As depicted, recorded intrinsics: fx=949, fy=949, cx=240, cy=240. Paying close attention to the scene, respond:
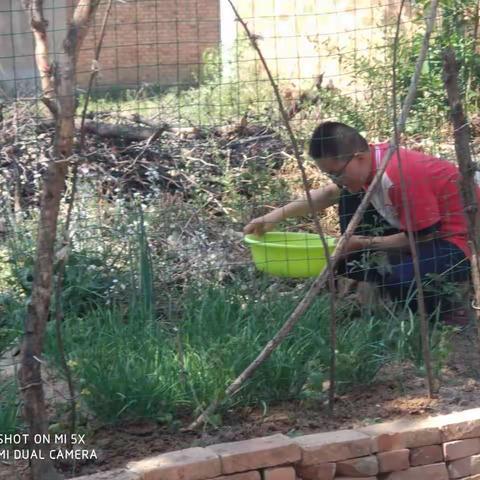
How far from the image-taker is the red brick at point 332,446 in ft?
11.1

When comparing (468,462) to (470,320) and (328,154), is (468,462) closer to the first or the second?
(470,320)

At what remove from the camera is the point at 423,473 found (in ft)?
11.9

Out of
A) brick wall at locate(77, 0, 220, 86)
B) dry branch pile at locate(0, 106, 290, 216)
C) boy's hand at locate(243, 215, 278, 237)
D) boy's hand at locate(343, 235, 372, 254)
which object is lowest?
boy's hand at locate(343, 235, 372, 254)

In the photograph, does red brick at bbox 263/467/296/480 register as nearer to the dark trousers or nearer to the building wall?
the dark trousers

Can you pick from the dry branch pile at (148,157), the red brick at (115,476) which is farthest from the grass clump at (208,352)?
the dry branch pile at (148,157)

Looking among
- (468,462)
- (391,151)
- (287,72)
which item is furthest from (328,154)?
(287,72)

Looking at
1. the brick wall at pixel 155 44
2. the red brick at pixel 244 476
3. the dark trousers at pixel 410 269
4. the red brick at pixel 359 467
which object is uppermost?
the brick wall at pixel 155 44

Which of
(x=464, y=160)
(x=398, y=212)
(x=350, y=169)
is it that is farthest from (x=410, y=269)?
(x=464, y=160)

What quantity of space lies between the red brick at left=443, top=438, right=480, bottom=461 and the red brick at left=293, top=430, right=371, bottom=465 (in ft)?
1.21

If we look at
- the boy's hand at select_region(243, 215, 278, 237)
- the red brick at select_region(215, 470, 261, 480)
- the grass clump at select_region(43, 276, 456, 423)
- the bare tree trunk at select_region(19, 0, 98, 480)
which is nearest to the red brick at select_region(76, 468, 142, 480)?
the bare tree trunk at select_region(19, 0, 98, 480)

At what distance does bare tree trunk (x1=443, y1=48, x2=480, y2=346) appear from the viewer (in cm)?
389

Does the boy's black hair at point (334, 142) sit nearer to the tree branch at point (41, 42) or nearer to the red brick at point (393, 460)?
the red brick at point (393, 460)

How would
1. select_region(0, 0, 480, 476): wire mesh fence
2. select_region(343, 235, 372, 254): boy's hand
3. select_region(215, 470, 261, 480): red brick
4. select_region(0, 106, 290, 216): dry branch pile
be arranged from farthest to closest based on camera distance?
1. select_region(0, 106, 290, 216): dry branch pile
2. select_region(343, 235, 372, 254): boy's hand
3. select_region(0, 0, 480, 476): wire mesh fence
4. select_region(215, 470, 261, 480): red brick

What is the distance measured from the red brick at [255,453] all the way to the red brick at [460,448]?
0.67m
